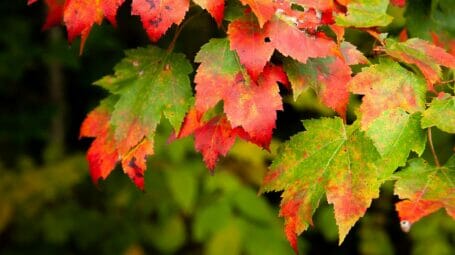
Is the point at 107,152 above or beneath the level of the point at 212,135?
beneath

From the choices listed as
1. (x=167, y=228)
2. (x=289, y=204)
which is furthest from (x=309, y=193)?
(x=167, y=228)

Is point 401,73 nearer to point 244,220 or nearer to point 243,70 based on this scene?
point 243,70

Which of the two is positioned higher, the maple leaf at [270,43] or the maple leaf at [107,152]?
the maple leaf at [270,43]

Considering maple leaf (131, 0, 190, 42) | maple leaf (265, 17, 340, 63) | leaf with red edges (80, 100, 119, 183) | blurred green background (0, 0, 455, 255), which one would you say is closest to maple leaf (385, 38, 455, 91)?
maple leaf (265, 17, 340, 63)

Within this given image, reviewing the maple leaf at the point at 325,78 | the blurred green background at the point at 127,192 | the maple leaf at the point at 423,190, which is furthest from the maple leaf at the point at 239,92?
the blurred green background at the point at 127,192

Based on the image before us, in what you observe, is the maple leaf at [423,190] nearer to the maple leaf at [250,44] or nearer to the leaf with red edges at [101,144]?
the maple leaf at [250,44]

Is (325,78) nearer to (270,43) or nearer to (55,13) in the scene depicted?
(270,43)

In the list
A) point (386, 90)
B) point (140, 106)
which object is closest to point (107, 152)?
point (140, 106)
